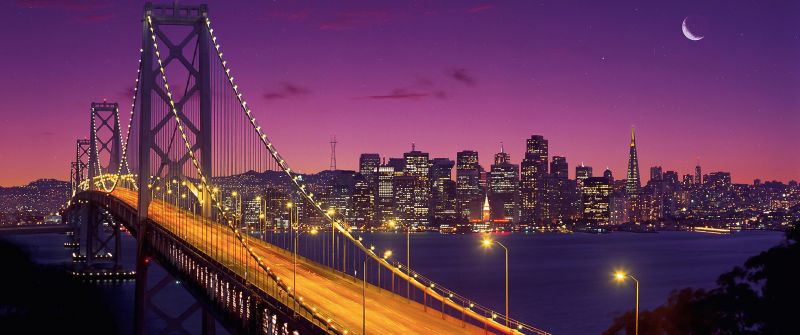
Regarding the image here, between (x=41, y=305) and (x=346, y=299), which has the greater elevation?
(x=346, y=299)

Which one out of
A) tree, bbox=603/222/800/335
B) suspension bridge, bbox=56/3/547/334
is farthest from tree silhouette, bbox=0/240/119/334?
tree, bbox=603/222/800/335

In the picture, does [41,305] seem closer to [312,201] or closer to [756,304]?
[312,201]

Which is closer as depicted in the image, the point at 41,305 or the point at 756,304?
the point at 756,304

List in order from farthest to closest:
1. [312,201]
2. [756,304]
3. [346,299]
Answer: [312,201] → [346,299] → [756,304]

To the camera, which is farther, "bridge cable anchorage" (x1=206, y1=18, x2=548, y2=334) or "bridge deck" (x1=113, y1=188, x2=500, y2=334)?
"bridge cable anchorage" (x1=206, y1=18, x2=548, y2=334)

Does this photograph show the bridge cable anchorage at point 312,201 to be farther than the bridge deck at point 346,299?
Yes

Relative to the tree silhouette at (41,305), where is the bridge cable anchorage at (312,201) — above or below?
above

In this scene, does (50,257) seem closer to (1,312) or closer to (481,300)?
(481,300)

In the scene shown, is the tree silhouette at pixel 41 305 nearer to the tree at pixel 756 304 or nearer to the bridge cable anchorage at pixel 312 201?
the bridge cable anchorage at pixel 312 201

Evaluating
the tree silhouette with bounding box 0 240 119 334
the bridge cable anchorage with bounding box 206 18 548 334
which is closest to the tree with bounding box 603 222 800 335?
the bridge cable anchorage with bounding box 206 18 548 334

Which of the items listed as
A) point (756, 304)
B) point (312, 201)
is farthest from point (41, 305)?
point (756, 304)

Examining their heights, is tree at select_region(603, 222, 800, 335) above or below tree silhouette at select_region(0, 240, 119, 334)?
above

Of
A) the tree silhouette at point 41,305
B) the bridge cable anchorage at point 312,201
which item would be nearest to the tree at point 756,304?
the bridge cable anchorage at point 312,201

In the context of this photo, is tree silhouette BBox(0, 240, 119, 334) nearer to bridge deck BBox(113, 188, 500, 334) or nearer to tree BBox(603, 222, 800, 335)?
bridge deck BBox(113, 188, 500, 334)
